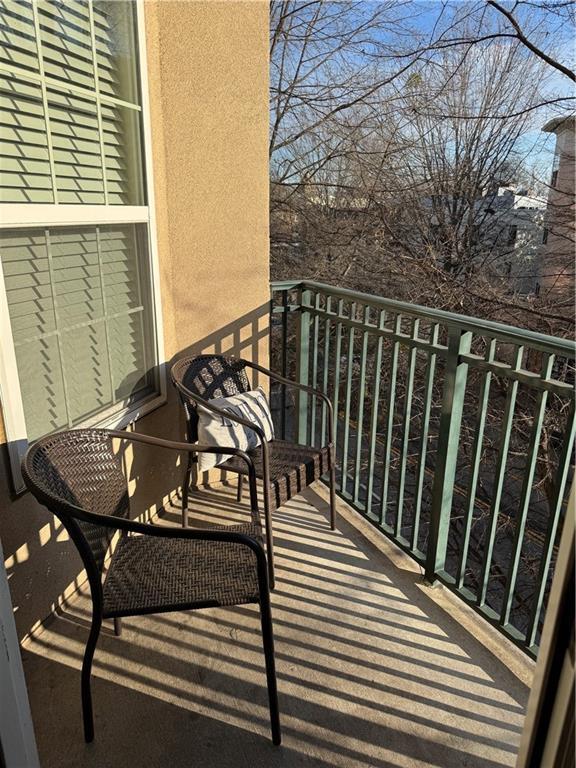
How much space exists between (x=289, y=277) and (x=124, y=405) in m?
6.00

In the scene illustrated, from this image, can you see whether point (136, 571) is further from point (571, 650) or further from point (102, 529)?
point (571, 650)

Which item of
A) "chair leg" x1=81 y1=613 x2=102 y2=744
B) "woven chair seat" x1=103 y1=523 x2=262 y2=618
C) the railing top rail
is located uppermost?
the railing top rail

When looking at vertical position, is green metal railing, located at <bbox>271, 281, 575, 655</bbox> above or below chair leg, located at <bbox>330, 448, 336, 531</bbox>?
above

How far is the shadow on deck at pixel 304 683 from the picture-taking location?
5.08 ft

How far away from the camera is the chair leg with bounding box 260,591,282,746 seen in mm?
1481

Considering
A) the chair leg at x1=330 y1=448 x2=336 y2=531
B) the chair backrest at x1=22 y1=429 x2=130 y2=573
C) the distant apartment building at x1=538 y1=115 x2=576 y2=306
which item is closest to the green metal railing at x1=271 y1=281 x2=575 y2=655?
the chair leg at x1=330 y1=448 x2=336 y2=531

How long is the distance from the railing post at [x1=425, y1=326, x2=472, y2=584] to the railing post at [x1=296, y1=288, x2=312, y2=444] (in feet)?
3.83

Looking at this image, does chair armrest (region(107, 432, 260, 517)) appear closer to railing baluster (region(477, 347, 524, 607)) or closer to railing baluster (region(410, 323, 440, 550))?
railing baluster (region(410, 323, 440, 550))

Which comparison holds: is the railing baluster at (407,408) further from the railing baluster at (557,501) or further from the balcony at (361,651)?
the railing baluster at (557,501)

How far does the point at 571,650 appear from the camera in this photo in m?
0.74

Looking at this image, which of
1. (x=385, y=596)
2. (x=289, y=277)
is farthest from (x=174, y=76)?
(x=289, y=277)

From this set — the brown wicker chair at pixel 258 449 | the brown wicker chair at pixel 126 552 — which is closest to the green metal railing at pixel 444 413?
the brown wicker chair at pixel 258 449

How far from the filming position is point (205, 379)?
8.54 feet

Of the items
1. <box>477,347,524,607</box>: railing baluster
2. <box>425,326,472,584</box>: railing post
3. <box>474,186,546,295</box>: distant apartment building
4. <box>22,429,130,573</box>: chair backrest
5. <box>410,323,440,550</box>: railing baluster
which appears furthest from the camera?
<box>474,186,546,295</box>: distant apartment building
